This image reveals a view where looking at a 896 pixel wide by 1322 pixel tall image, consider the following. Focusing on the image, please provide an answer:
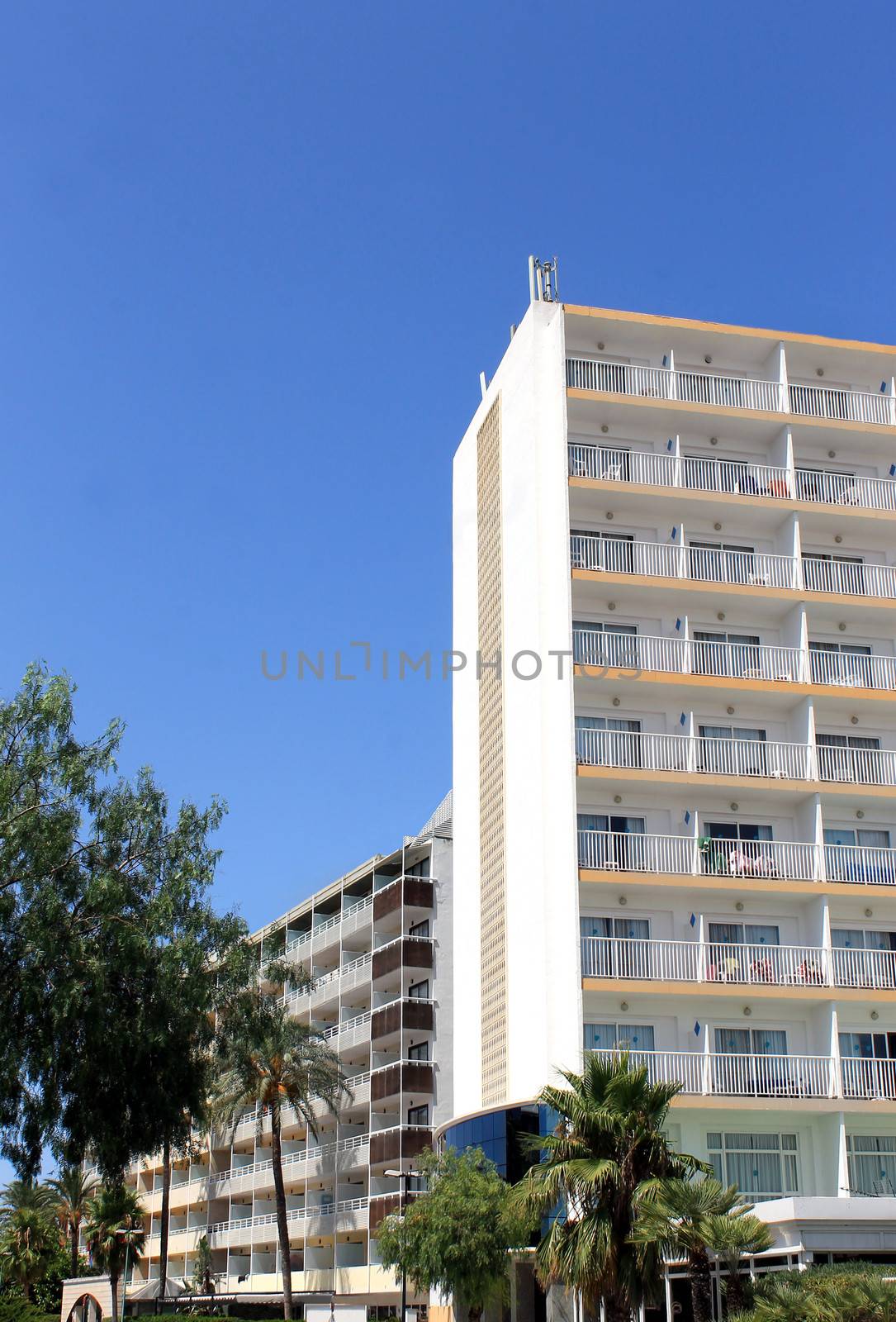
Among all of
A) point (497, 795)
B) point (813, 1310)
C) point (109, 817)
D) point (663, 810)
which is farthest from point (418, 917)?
point (813, 1310)

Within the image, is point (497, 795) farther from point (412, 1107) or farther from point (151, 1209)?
point (151, 1209)

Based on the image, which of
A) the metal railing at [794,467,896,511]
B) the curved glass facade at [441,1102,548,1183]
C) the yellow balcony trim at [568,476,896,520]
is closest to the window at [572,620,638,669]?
the yellow balcony trim at [568,476,896,520]

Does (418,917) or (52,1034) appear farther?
→ (418,917)

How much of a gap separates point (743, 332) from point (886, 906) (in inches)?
640

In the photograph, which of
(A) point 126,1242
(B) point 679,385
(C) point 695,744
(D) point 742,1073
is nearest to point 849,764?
(C) point 695,744

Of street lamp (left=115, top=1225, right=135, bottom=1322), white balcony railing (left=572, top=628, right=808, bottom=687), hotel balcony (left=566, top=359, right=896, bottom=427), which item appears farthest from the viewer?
street lamp (left=115, top=1225, right=135, bottom=1322)

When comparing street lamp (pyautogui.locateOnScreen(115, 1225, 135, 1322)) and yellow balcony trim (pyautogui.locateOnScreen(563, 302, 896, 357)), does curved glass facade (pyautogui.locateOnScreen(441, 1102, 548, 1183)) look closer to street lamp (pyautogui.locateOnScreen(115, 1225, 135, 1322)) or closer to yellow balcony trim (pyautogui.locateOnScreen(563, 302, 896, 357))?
yellow balcony trim (pyautogui.locateOnScreen(563, 302, 896, 357))

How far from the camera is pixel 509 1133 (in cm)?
3606

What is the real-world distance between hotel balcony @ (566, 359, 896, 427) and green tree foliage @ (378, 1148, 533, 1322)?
21.0 meters

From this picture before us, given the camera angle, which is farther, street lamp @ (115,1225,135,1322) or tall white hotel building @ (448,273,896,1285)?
street lamp @ (115,1225,135,1322)

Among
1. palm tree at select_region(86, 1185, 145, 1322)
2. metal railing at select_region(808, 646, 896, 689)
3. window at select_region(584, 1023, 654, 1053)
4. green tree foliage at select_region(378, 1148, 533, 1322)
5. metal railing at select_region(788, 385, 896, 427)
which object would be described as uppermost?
metal railing at select_region(788, 385, 896, 427)

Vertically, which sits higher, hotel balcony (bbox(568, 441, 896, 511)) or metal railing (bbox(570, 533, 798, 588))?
hotel balcony (bbox(568, 441, 896, 511))

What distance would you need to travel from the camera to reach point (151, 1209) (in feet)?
290

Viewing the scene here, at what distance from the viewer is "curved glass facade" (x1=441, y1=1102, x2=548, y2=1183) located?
115ft
